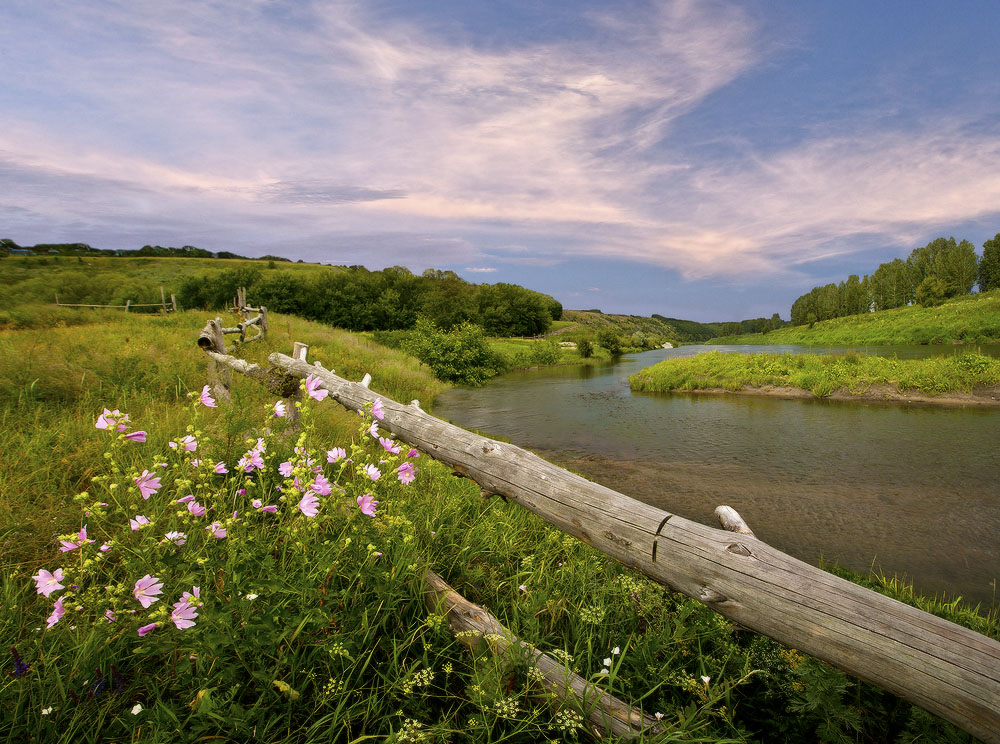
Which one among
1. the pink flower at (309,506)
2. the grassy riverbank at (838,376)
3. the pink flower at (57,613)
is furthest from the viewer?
the grassy riverbank at (838,376)

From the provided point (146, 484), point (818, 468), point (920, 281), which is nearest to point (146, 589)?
point (146, 484)

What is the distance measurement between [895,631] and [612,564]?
87.6 inches

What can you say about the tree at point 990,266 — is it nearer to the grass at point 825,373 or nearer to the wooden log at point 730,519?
the grass at point 825,373

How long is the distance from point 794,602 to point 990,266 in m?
63.0

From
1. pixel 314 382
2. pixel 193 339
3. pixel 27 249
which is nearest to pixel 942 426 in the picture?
pixel 314 382

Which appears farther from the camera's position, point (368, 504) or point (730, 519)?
point (730, 519)

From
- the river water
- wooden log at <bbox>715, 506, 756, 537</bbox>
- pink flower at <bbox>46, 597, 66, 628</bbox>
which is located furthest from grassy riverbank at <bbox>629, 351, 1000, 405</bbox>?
pink flower at <bbox>46, 597, 66, 628</bbox>

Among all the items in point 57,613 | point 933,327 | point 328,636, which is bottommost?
point 328,636

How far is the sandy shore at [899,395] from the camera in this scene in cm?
1099

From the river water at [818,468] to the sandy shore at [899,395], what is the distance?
660mm

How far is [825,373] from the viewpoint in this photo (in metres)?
13.8

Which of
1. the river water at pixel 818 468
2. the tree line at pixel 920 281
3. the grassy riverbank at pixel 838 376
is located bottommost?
the river water at pixel 818 468

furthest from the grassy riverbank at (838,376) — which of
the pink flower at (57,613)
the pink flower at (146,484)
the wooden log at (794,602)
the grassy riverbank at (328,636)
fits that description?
the pink flower at (57,613)

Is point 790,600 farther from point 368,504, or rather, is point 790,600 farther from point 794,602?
point 368,504
